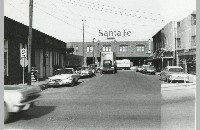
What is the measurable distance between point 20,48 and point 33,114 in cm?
1809

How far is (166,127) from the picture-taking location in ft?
28.9

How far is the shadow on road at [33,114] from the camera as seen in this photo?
9922 millimetres

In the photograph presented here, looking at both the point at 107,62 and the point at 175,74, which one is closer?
the point at 175,74

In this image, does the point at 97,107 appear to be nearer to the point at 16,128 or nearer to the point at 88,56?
the point at 16,128

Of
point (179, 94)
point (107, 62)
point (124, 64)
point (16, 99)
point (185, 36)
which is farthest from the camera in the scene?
point (124, 64)

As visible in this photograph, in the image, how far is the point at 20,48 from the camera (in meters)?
27.9

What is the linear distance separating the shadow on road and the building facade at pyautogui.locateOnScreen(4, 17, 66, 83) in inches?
483

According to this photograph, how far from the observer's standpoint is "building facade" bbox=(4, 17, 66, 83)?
A: 24812 mm

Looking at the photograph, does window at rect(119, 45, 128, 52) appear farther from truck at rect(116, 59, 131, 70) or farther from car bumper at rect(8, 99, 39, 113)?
car bumper at rect(8, 99, 39, 113)

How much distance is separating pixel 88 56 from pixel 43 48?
5406 centimetres

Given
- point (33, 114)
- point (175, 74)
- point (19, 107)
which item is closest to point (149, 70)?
point (175, 74)

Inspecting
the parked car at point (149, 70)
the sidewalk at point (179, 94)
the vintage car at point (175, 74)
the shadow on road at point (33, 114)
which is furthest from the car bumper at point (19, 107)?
the parked car at point (149, 70)

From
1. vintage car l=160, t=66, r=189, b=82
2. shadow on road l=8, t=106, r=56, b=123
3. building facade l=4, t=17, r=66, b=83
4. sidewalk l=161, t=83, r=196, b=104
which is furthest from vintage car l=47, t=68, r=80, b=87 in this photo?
shadow on road l=8, t=106, r=56, b=123

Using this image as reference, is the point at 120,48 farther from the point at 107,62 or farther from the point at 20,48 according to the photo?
the point at 20,48
